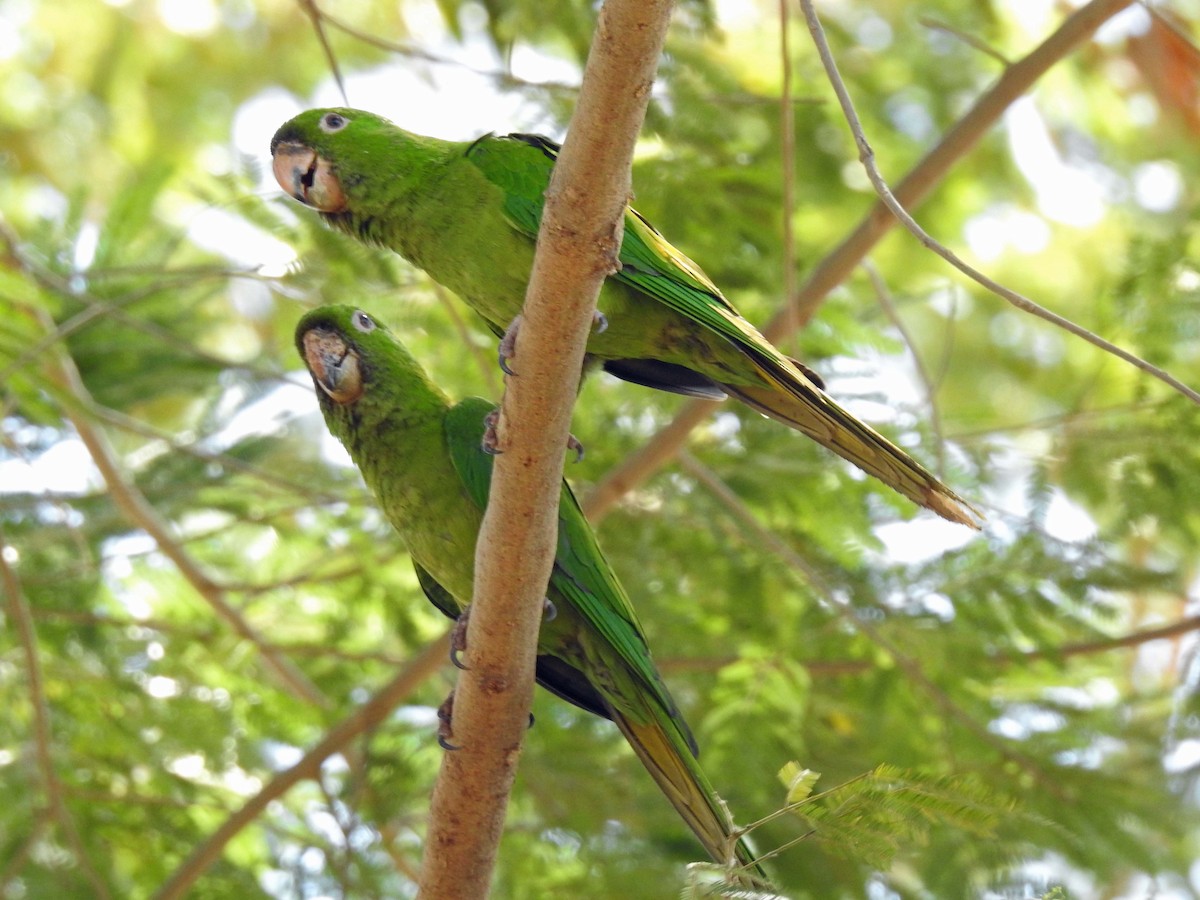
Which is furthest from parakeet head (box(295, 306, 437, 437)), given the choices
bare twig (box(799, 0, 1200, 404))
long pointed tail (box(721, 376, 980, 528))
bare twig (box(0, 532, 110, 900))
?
bare twig (box(799, 0, 1200, 404))

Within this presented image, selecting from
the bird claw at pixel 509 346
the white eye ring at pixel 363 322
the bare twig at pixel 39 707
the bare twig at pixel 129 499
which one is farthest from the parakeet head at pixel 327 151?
the bare twig at pixel 39 707

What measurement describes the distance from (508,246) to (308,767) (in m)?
2.15

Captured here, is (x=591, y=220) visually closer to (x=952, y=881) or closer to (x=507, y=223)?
(x=507, y=223)

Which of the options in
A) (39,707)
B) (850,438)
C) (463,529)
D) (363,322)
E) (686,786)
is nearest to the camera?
(850,438)

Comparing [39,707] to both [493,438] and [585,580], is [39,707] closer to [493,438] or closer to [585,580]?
[585,580]

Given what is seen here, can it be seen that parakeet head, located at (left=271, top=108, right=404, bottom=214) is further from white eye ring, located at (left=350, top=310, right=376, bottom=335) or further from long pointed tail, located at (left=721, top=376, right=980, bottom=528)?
long pointed tail, located at (left=721, top=376, right=980, bottom=528)

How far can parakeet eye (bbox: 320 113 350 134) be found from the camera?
3.80 metres

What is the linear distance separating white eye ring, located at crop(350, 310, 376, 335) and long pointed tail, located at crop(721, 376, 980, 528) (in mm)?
1137

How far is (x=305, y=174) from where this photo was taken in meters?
3.81

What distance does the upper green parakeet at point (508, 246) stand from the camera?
3270mm

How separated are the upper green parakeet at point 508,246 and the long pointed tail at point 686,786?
88cm

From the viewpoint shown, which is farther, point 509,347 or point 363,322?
point 363,322

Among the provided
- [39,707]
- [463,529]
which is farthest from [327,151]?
[39,707]

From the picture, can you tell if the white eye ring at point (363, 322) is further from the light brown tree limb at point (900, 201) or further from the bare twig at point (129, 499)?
the bare twig at point (129, 499)
